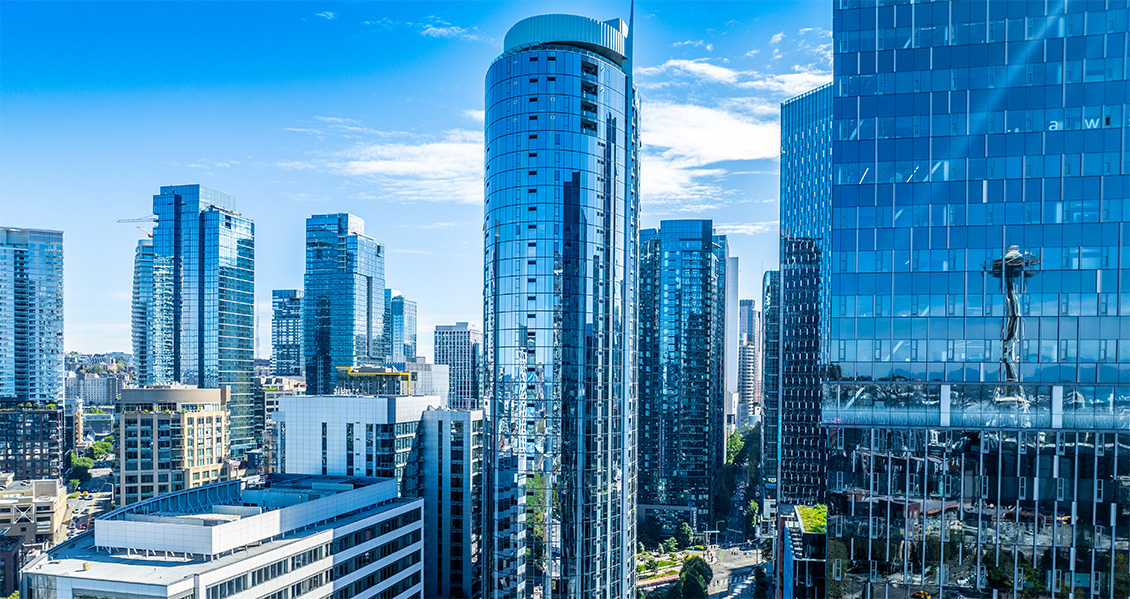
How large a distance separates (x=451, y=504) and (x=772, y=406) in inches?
2744

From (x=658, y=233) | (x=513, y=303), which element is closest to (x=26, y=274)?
(x=658, y=233)

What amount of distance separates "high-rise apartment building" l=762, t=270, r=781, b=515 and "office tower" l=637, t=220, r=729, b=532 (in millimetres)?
11738

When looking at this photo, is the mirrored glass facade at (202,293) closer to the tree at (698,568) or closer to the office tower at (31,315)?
the office tower at (31,315)

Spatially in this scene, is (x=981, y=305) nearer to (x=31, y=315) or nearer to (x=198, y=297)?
(x=198, y=297)

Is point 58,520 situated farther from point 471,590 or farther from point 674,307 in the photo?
point 674,307

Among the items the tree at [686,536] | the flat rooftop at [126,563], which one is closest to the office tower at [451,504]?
the flat rooftop at [126,563]

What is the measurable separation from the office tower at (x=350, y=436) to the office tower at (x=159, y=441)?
4046 cm

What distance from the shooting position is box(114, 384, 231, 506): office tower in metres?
105

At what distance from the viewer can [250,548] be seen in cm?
4784

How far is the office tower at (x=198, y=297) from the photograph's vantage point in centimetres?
16025

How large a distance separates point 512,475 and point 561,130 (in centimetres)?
3124

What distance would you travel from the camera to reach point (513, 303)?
6481cm

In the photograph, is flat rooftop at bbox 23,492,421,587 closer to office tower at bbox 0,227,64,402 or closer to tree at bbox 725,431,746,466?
tree at bbox 725,431,746,466

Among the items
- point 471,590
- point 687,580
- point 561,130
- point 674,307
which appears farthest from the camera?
point 674,307
